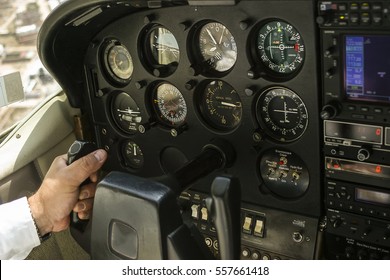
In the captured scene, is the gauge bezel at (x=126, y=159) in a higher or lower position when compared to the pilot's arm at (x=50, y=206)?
lower

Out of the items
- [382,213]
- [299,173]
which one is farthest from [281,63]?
[382,213]

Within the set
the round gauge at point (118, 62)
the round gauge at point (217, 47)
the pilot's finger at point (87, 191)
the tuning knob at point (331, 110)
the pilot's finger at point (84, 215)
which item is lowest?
the pilot's finger at point (84, 215)

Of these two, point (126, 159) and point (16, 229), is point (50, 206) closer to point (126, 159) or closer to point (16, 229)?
point (16, 229)

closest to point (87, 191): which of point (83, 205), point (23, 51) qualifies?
point (83, 205)

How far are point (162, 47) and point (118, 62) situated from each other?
32 cm

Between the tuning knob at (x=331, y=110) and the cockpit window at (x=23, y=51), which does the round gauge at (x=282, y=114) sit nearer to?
the tuning knob at (x=331, y=110)

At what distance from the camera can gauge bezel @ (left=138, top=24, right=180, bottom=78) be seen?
2533mm

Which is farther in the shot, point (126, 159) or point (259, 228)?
point (126, 159)

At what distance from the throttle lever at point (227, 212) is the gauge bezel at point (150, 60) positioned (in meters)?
0.95

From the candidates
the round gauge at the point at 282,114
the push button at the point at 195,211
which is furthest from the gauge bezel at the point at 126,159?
the round gauge at the point at 282,114

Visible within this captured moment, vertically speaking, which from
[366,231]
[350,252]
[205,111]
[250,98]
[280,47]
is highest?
[280,47]

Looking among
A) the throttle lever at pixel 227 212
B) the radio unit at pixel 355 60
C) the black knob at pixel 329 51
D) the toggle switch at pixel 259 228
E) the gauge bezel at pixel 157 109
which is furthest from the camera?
the gauge bezel at pixel 157 109

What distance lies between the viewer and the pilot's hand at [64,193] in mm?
2154

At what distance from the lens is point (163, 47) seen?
2.56 metres
